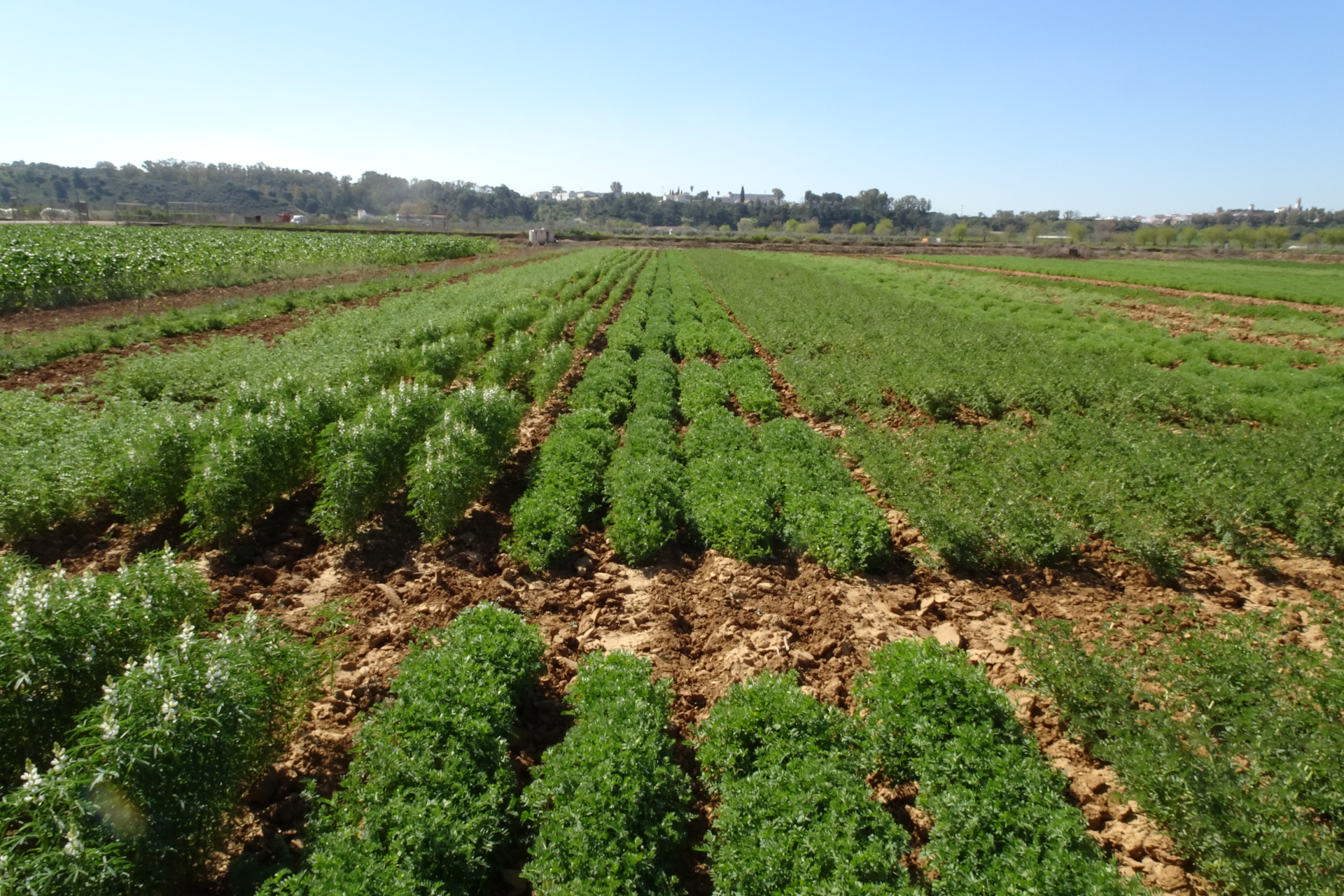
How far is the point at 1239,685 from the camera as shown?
5406 millimetres

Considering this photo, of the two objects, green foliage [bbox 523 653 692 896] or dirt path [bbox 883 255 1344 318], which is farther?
dirt path [bbox 883 255 1344 318]

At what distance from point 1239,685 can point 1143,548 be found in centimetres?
310

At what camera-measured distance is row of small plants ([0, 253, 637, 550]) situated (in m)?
8.13

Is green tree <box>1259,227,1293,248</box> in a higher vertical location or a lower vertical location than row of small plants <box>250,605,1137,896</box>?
higher

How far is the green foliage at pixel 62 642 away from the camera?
423 centimetres

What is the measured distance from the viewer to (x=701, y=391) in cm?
1512

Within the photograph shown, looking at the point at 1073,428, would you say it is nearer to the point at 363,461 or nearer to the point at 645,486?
the point at 645,486

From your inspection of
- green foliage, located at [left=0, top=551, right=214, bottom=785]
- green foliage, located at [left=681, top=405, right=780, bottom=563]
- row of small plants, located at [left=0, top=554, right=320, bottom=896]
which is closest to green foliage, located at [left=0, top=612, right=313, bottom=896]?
row of small plants, located at [left=0, top=554, right=320, bottom=896]

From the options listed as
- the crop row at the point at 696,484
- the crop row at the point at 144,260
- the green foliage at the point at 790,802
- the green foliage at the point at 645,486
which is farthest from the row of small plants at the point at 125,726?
the crop row at the point at 144,260

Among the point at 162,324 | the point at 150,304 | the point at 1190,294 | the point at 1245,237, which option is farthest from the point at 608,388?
the point at 1245,237

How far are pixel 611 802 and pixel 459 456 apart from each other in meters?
5.98

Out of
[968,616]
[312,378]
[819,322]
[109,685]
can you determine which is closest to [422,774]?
[109,685]

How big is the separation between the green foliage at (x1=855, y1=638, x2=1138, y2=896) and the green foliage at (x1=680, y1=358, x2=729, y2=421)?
8.59 m

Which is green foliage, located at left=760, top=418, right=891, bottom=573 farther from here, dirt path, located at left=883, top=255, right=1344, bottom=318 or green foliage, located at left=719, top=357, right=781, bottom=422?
dirt path, located at left=883, top=255, right=1344, bottom=318
